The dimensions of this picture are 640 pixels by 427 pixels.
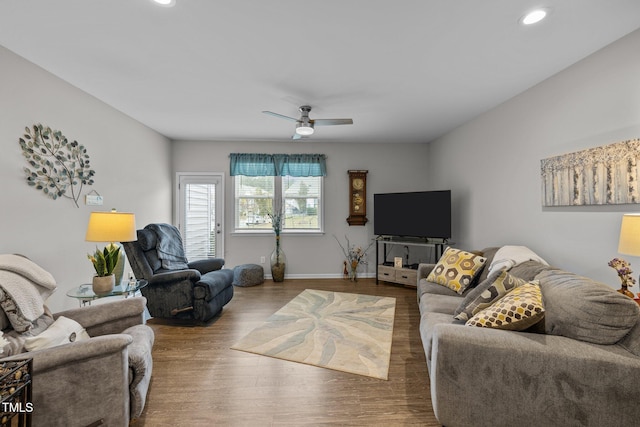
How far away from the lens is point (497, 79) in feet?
8.52

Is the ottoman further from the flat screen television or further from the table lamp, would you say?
the table lamp

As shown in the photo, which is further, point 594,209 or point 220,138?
point 220,138

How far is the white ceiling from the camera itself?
1.69m

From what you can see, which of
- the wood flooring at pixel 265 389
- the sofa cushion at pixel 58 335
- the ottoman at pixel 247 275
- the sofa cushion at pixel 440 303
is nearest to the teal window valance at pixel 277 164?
the ottoman at pixel 247 275

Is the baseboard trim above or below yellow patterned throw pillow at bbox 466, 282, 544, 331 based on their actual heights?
below

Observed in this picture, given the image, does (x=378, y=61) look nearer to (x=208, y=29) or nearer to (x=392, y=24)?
(x=392, y=24)

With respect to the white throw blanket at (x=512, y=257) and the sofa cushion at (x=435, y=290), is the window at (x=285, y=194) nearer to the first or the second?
the sofa cushion at (x=435, y=290)

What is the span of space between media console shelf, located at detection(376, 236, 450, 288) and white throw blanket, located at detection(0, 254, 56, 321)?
4076mm

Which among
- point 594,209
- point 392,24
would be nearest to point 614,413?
point 594,209

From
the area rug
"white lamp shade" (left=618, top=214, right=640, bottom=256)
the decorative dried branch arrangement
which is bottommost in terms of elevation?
the area rug

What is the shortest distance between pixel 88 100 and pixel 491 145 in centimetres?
480

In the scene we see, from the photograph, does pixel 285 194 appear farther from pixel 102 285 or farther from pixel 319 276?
pixel 102 285

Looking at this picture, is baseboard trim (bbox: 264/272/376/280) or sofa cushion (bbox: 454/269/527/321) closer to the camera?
sofa cushion (bbox: 454/269/527/321)

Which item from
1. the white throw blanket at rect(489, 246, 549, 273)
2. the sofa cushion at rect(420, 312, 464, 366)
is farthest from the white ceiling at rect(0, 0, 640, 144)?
the sofa cushion at rect(420, 312, 464, 366)
